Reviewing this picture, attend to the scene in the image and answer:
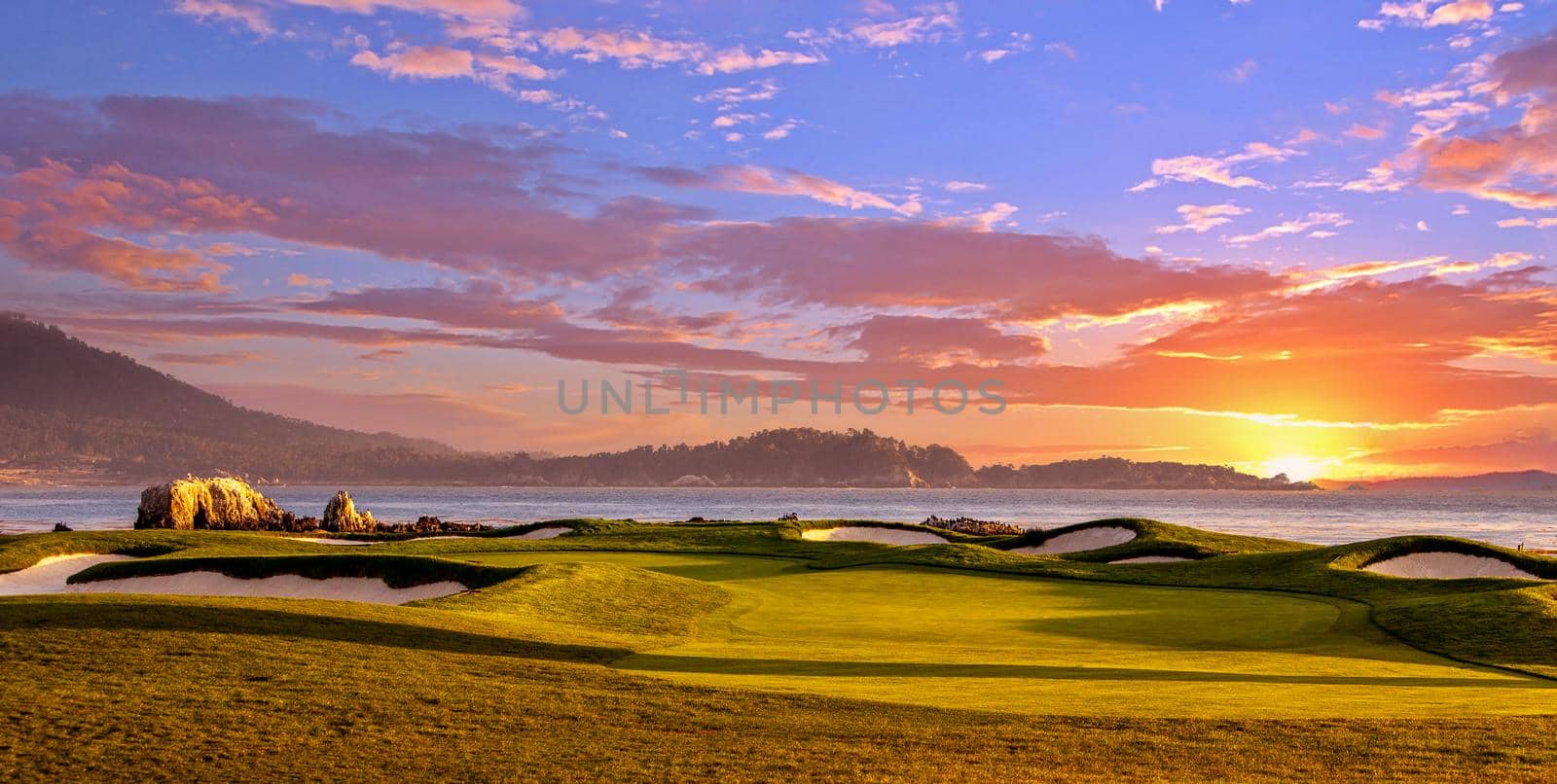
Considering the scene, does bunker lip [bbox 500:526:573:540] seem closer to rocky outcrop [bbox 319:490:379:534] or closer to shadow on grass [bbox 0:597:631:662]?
rocky outcrop [bbox 319:490:379:534]

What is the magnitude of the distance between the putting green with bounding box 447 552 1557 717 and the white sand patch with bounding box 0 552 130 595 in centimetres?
1599

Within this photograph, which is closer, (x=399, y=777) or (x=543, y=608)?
(x=399, y=777)

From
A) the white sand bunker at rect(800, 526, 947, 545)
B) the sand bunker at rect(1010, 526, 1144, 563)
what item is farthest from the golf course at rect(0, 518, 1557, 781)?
the white sand bunker at rect(800, 526, 947, 545)

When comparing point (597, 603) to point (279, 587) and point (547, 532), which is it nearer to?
point (279, 587)

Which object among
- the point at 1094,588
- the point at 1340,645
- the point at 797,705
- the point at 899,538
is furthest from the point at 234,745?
the point at 899,538

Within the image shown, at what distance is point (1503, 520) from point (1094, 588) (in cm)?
11034

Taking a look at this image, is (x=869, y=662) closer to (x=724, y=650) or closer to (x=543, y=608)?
(x=724, y=650)

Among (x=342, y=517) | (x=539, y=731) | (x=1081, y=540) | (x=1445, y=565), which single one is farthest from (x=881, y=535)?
(x=539, y=731)

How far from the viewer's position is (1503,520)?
116125mm

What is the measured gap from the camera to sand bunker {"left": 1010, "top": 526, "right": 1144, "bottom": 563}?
43025mm

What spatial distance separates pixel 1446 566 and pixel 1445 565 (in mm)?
33

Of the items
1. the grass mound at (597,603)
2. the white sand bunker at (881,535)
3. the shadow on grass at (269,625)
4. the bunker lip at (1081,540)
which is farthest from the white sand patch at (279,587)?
the bunker lip at (1081,540)

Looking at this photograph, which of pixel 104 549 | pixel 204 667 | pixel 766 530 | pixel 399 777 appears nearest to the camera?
pixel 399 777

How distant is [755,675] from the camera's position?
13352 millimetres
